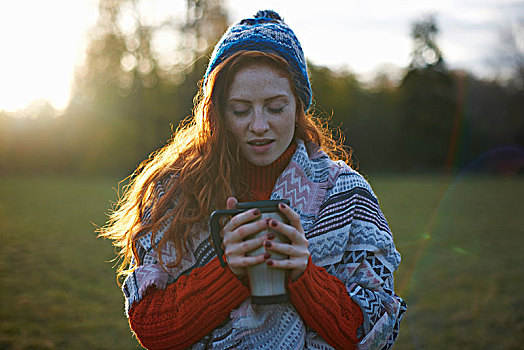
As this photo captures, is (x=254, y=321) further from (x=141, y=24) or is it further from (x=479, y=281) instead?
(x=141, y=24)

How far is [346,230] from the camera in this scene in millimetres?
1744

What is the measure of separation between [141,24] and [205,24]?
397cm

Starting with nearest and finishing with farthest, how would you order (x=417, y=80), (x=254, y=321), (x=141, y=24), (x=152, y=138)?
1. (x=254, y=321)
2. (x=141, y=24)
3. (x=152, y=138)
4. (x=417, y=80)

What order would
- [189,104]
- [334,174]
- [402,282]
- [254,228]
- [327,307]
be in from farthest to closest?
1. [189,104]
2. [402,282]
3. [334,174]
4. [327,307]
5. [254,228]

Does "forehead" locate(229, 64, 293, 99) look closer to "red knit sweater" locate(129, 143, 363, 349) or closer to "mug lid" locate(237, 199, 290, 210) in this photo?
"mug lid" locate(237, 199, 290, 210)

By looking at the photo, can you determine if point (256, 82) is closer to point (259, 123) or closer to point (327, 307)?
point (259, 123)

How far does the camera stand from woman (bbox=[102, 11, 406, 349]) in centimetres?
149

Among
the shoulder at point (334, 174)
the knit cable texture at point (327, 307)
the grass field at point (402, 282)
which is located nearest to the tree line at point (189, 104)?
the grass field at point (402, 282)

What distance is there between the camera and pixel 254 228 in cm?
131

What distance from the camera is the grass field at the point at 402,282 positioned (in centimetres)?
449

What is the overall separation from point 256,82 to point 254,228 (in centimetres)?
67

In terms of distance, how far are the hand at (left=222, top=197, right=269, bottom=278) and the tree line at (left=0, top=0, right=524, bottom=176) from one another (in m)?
19.0

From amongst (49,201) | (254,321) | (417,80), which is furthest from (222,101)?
(417,80)

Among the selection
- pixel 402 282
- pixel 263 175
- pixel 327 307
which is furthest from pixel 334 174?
Result: pixel 402 282
